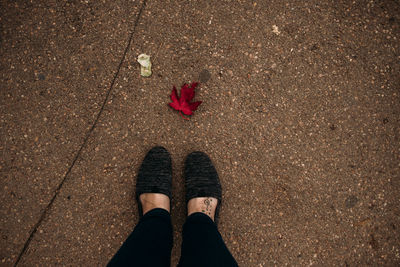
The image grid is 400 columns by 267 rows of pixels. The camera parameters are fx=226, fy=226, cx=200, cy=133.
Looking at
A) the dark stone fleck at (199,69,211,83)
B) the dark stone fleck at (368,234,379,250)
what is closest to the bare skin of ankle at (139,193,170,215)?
the dark stone fleck at (199,69,211,83)

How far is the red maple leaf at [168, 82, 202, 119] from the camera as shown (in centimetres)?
170

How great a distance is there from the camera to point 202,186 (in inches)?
65.2

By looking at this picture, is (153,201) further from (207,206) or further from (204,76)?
(204,76)

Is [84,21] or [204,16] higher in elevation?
[204,16]

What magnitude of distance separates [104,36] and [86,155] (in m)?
0.92

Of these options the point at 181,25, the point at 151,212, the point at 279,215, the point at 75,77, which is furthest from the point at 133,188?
the point at 181,25

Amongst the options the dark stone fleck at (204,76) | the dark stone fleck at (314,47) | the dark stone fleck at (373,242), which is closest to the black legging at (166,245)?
the dark stone fleck at (204,76)

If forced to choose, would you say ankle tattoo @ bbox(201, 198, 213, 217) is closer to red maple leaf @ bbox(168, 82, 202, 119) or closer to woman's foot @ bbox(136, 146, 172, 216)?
woman's foot @ bbox(136, 146, 172, 216)

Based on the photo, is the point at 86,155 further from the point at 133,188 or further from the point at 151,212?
the point at 151,212

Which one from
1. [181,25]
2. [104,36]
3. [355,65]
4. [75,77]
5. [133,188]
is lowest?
[133,188]

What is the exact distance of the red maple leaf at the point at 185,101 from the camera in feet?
5.57

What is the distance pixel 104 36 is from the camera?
1.72 m

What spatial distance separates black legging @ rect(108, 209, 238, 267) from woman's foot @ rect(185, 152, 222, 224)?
13 cm

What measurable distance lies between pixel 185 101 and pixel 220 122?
1.03ft
